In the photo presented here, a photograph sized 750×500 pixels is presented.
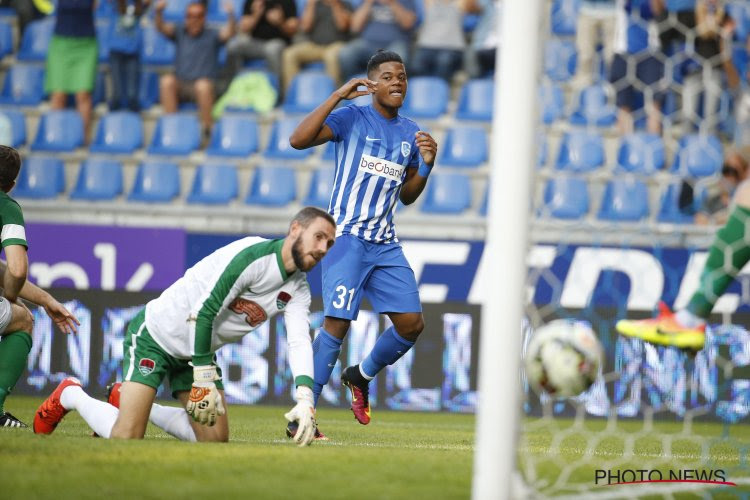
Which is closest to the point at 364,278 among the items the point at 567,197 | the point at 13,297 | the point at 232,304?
the point at 232,304

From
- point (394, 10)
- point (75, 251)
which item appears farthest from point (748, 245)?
point (394, 10)

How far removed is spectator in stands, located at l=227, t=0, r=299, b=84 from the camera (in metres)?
12.0

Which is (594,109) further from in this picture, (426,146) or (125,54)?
(426,146)

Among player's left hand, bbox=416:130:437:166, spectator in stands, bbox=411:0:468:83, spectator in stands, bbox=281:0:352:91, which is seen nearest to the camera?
player's left hand, bbox=416:130:437:166

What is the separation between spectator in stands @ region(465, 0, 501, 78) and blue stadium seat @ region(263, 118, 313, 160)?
84.8 inches

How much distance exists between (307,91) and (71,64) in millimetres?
2560

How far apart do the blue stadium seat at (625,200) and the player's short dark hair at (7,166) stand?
6.30 metres

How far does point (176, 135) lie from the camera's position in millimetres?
11820

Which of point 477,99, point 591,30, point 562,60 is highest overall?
point 591,30

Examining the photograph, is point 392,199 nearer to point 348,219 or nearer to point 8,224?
point 348,219

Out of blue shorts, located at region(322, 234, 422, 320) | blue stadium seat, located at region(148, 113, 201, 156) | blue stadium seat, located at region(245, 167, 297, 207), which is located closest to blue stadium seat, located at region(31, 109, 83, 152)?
blue stadium seat, located at region(148, 113, 201, 156)

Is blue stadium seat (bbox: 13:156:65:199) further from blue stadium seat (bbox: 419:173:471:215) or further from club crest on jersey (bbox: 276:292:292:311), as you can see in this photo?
club crest on jersey (bbox: 276:292:292:311)

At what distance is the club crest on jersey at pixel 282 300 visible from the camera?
4996mm

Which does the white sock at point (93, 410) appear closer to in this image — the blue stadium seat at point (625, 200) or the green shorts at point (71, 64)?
the blue stadium seat at point (625, 200)
